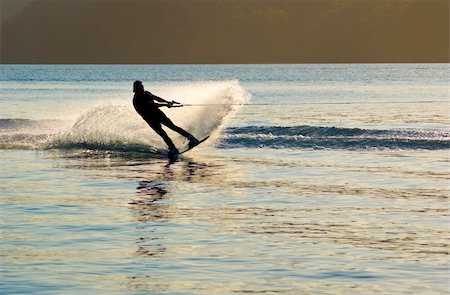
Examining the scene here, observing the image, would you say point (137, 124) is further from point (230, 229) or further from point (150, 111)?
point (230, 229)

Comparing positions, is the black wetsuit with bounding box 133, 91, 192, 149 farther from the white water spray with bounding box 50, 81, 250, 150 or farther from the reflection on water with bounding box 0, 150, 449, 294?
the reflection on water with bounding box 0, 150, 449, 294

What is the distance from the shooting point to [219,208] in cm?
1833

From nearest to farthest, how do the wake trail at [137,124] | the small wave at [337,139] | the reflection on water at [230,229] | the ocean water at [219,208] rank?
the reflection on water at [230,229]
the ocean water at [219,208]
the small wave at [337,139]
the wake trail at [137,124]

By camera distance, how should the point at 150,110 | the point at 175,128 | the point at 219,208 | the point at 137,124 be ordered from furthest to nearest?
the point at 137,124 → the point at 150,110 → the point at 175,128 → the point at 219,208

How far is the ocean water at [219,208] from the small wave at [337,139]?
8cm

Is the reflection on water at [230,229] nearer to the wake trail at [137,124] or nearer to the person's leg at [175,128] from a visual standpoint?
the person's leg at [175,128]

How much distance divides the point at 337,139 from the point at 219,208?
13849mm

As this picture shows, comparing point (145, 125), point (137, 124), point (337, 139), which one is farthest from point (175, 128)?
point (337, 139)

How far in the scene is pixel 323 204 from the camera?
61.3 feet

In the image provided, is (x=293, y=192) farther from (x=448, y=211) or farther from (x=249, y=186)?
(x=448, y=211)

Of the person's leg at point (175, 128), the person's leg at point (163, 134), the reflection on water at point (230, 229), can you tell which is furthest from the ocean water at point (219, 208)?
the person's leg at point (175, 128)

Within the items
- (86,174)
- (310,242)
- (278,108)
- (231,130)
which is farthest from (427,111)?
Result: (310,242)

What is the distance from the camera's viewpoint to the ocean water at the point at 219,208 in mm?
13164

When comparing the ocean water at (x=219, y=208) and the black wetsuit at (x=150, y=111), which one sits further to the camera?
the black wetsuit at (x=150, y=111)
